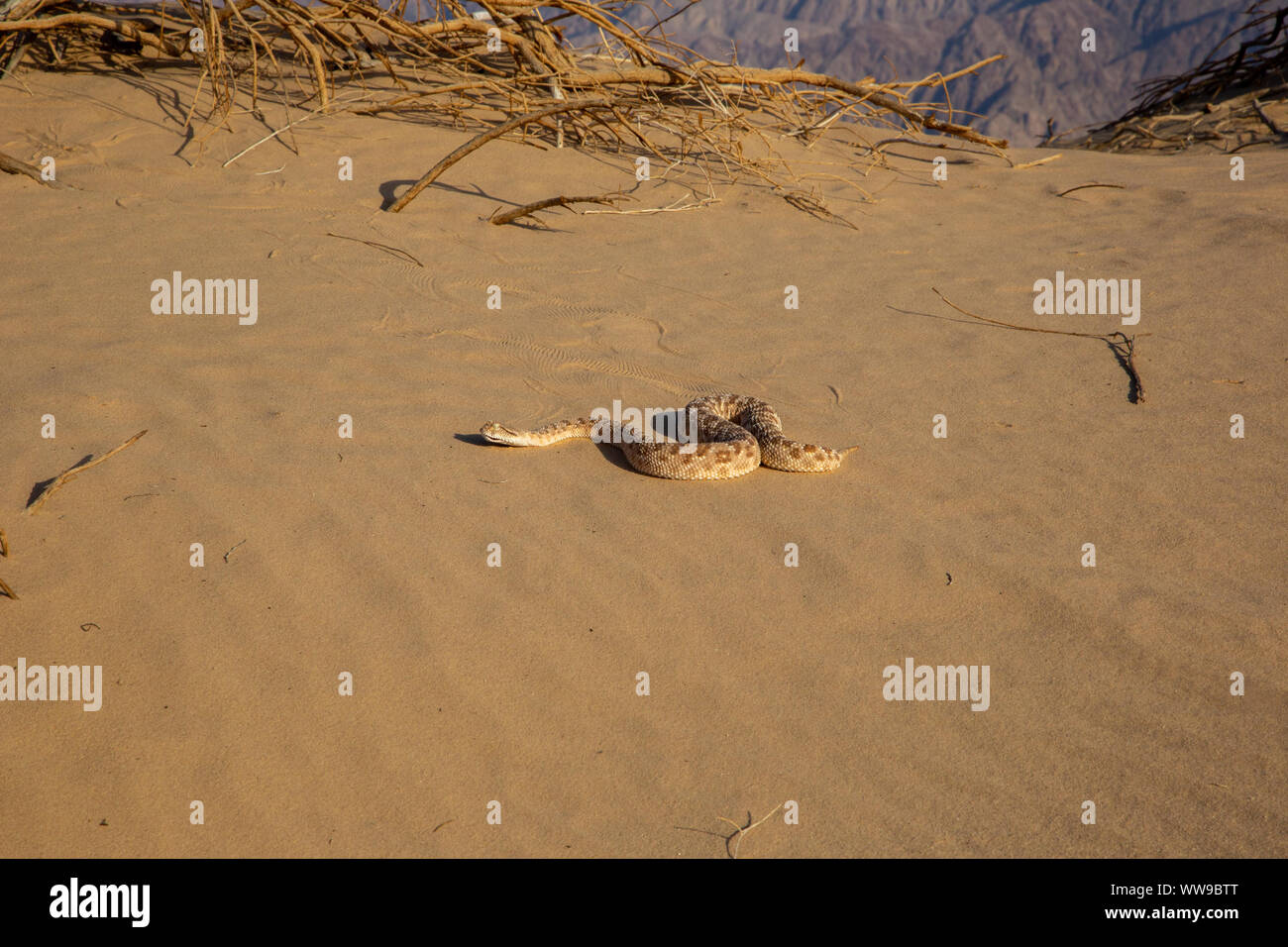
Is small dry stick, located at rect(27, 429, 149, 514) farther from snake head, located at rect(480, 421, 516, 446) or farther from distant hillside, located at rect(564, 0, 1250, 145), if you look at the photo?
distant hillside, located at rect(564, 0, 1250, 145)

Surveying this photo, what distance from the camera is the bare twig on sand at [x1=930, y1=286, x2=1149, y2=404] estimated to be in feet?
19.6

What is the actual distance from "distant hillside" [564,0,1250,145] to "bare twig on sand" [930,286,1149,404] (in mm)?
72563

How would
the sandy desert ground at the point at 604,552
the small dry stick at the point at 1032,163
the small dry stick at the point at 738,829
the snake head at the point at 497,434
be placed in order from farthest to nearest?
the small dry stick at the point at 1032,163, the snake head at the point at 497,434, the sandy desert ground at the point at 604,552, the small dry stick at the point at 738,829

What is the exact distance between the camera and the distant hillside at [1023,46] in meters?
82.4

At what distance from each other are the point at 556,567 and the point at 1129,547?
308 cm

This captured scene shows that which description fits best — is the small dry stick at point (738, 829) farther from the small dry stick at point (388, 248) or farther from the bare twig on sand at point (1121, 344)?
the small dry stick at point (388, 248)

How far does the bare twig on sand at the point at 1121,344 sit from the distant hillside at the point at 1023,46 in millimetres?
72563

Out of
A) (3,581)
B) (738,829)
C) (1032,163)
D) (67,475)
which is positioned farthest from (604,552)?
(1032,163)

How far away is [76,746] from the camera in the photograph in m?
3.16

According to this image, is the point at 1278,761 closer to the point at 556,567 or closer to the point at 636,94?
the point at 556,567

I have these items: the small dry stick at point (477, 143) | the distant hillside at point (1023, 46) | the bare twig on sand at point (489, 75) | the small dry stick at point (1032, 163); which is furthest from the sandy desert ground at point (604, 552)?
the distant hillside at point (1023, 46)
